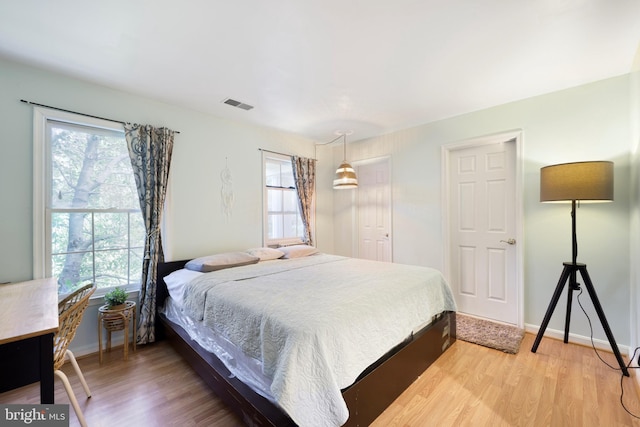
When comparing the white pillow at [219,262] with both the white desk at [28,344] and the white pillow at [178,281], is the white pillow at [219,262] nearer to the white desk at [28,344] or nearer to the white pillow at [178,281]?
the white pillow at [178,281]

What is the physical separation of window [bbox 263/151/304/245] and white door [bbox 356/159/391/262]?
3.49ft

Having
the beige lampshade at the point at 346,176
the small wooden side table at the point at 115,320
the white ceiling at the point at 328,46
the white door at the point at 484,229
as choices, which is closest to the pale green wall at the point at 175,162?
the white ceiling at the point at 328,46

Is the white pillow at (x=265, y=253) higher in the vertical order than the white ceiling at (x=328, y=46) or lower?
lower

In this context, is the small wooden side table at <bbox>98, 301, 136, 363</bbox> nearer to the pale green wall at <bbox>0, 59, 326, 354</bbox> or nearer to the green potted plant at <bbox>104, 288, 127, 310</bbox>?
the green potted plant at <bbox>104, 288, 127, 310</bbox>

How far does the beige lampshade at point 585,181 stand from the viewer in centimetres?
220

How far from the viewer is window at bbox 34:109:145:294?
2.35 metres

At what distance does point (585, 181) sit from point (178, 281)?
3.67 metres

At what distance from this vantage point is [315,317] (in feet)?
5.01

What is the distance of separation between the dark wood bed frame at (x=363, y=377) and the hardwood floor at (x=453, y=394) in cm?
11

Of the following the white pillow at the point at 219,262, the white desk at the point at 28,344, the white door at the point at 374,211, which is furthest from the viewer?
the white door at the point at 374,211

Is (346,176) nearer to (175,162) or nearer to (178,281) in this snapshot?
(175,162)

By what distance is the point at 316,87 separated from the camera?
2699mm

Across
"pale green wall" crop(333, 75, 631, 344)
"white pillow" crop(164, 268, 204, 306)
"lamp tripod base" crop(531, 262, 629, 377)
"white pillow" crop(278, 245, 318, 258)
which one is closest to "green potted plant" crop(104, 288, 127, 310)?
"white pillow" crop(164, 268, 204, 306)

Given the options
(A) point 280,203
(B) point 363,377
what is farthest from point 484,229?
(A) point 280,203
